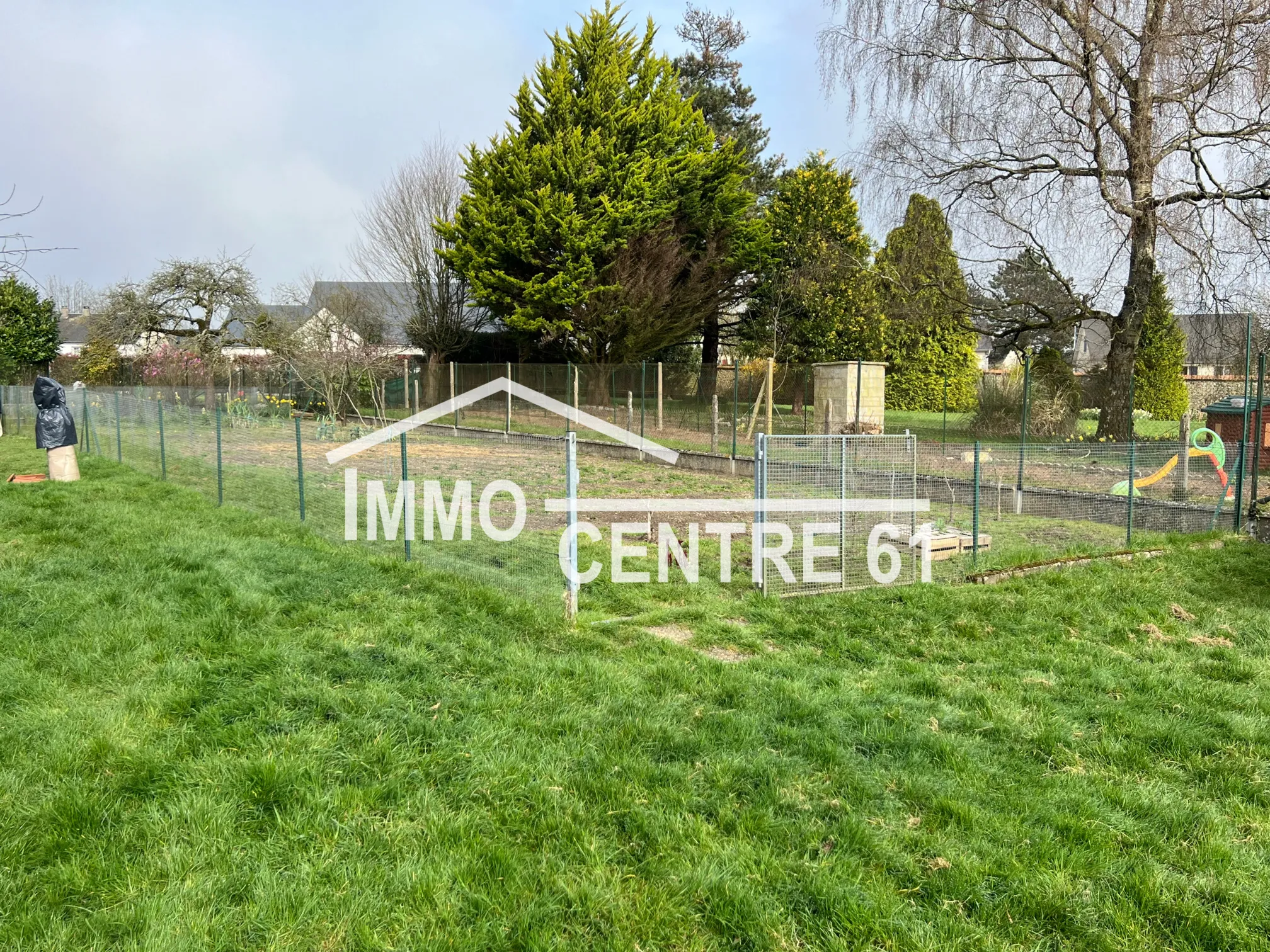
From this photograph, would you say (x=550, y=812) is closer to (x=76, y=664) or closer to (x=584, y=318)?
(x=76, y=664)

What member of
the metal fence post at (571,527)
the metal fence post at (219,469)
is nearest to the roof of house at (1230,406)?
the metal fence post at (571,527)

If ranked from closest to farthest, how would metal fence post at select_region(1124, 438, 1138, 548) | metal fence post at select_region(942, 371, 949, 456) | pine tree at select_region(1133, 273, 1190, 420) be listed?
metal fence post at select_region(1124, 438, 1138, 548) < metal fence post at select_region(942, 371, 949, 456) < pine tree at select_region(1133, 273, 1190, 420)

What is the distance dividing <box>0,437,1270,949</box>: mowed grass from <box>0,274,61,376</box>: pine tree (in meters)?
28.6

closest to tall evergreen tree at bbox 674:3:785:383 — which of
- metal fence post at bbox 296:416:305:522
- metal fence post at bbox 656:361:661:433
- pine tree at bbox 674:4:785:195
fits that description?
pine tree at bbox 674:4:785:195

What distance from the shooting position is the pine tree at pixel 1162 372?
20672 millimetres

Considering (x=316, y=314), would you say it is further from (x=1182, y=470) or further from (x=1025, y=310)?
(x=1182, y=470)

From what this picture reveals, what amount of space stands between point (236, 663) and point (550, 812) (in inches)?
84.2

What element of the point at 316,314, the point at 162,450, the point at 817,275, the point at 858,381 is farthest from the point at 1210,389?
the point at 316,314

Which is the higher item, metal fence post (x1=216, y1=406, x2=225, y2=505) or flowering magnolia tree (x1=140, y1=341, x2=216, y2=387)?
flowering magnolia tree (x1=140, y1=341, x2=216, y2=387)

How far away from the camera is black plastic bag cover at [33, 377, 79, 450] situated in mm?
10320

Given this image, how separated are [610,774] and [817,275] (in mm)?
20286

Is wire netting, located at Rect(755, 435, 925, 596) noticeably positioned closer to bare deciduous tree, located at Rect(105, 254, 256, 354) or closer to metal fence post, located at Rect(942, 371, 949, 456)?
metal fence post, located at Rect(942, 371, 949, 456)

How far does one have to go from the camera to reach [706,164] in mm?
23406

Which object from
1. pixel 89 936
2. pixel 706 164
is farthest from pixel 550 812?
pixel 706 164
